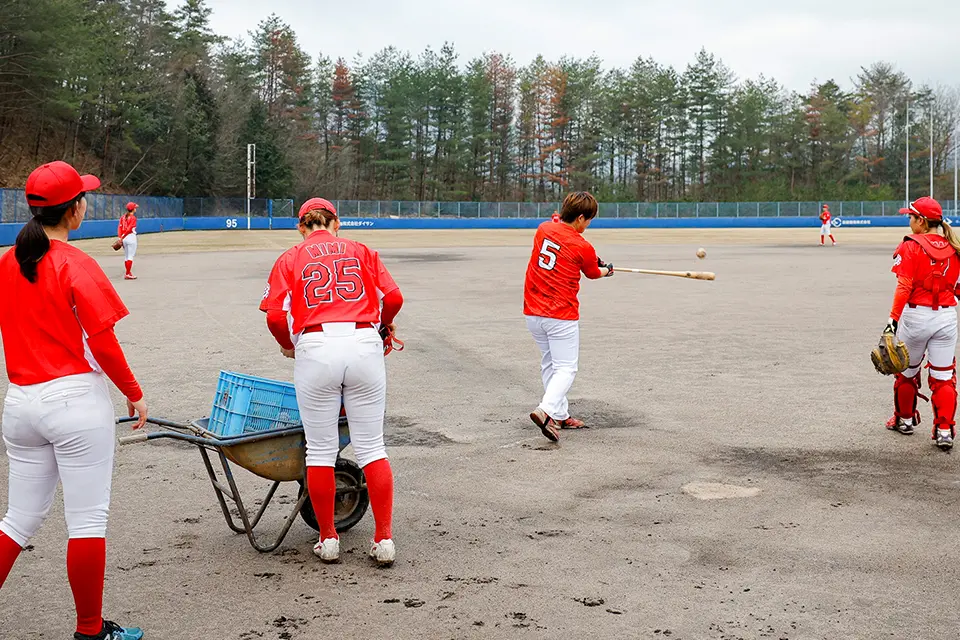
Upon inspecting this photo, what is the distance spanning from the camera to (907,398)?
8.11 meters

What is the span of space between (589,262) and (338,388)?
3763 millimetres

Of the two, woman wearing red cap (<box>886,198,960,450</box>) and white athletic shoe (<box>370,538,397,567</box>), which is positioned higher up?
woman wearing red cap (<box>886,198,960,450</box>)

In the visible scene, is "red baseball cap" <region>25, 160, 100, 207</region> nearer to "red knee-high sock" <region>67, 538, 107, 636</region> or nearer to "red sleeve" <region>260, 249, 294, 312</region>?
"red sleeve" <region>260, 249, 294, 312</region>

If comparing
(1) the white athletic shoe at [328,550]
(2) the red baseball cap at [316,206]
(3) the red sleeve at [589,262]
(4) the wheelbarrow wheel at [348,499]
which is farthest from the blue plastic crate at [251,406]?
(3) the red sleeve at [589,262]

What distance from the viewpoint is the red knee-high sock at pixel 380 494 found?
5.16 meters

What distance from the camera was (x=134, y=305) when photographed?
18.0 metres

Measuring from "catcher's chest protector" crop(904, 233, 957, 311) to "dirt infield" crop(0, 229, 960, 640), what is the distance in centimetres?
123

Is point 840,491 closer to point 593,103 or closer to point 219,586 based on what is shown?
point 219,586

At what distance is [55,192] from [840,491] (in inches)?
200

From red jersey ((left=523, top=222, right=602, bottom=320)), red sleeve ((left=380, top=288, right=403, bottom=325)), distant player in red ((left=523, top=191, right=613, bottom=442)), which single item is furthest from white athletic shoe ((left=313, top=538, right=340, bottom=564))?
red jersey ((left=523, top=222, right=602, bottom=320))

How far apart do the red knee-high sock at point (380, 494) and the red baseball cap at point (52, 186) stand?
204 cm

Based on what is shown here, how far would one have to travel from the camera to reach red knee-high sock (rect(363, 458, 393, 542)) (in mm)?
5160

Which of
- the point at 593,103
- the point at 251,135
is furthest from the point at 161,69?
the point at 593,103

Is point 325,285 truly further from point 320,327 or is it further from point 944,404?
point 944,404
